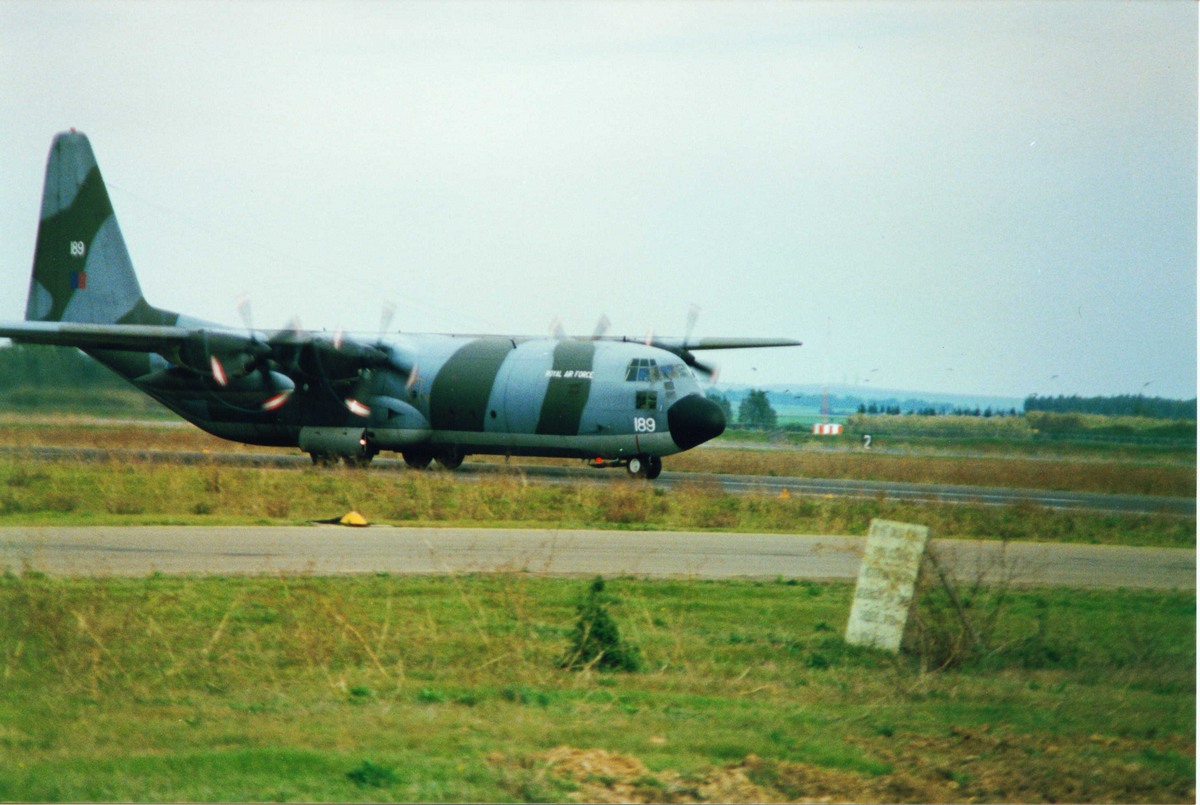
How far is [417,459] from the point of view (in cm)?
3391

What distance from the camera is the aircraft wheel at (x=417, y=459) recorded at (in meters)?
33.6

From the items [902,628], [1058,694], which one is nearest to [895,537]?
[902,628]

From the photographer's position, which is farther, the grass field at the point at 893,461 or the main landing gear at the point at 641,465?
the main landing gear at the point at 641,465

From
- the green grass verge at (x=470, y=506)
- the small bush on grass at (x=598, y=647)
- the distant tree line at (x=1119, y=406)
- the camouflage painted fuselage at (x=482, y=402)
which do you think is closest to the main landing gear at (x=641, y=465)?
the camouflage painted fuselage at (x=482, y=402)

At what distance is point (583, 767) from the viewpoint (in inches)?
317

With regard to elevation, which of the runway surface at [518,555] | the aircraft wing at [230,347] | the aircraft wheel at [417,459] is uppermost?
the aircraft wing at [230,347]

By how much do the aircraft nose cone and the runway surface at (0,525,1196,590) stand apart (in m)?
8.52

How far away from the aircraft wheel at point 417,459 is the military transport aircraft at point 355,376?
0.17 feet

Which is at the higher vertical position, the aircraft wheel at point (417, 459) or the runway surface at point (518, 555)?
→ the runway surface at point (518, 555)

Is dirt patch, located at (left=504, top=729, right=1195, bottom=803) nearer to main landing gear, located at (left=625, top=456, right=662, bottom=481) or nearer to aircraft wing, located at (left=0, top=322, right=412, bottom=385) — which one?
main landing gear, located at (left=625, top=456, right=662, bottom=481)

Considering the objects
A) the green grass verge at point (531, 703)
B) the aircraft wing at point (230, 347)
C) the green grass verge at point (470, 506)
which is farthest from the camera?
the aircraft wing at point (230, 347)

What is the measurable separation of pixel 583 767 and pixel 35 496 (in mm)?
16590

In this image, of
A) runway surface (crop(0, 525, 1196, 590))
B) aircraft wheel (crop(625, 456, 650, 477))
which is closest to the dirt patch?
runway surface (crop(0, 525, 1196, 590))

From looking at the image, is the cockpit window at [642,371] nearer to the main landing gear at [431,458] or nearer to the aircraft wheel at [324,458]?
the main landing gear at [431,458]
